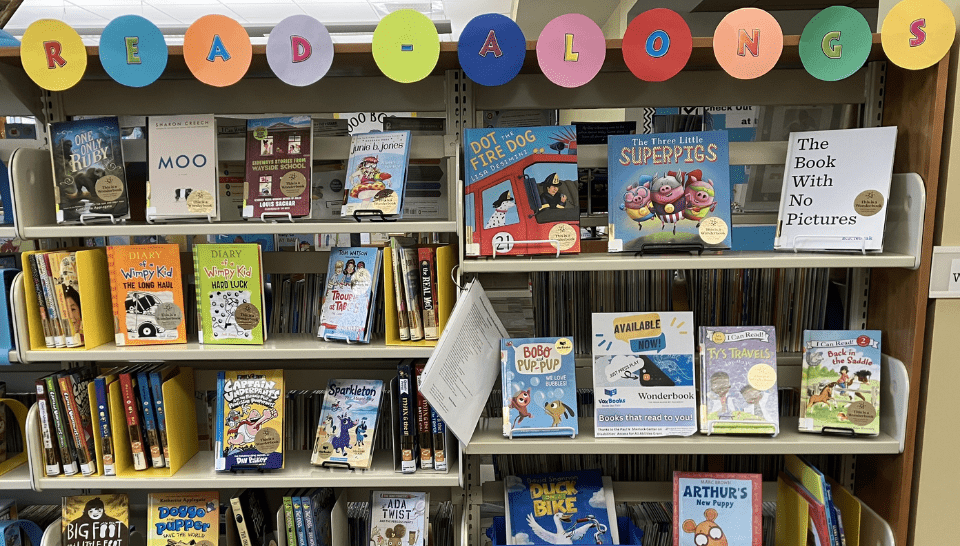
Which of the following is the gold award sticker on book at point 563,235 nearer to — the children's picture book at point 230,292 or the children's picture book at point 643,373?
the children's picture book at point 643,373

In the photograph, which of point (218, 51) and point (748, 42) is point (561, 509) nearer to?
point (748, 42)

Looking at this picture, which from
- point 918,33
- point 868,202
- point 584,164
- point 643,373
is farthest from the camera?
point 584,164

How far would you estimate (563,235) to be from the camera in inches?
71.4

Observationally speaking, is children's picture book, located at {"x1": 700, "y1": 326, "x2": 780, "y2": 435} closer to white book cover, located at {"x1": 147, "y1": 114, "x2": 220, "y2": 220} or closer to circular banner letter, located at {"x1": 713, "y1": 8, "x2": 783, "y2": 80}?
circular banner letter, located at {"x1": 713, "y1": 8, "x2": 783, "y2": 80}

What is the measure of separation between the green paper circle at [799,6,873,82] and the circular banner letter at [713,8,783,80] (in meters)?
0.09

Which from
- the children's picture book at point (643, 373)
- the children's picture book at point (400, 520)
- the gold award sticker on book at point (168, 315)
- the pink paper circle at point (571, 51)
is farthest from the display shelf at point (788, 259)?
the gold award sticker on book at point (168, 315)

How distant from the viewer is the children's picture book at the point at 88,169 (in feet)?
6.08

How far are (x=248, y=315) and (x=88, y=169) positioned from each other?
65cm

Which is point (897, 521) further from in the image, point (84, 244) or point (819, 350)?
point (84, 244)

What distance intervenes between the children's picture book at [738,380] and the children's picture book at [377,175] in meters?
1.00

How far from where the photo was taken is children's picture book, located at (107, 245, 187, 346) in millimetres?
1850

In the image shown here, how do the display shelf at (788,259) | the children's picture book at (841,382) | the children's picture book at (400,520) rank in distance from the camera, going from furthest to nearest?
the children's picture book at (400,520), the children's picture book at (841,382), the display shelf at (788,259)

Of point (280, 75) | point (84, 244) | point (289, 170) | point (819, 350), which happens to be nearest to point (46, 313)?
point (84, 244)

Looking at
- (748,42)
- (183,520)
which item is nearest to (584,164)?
(748,42)
